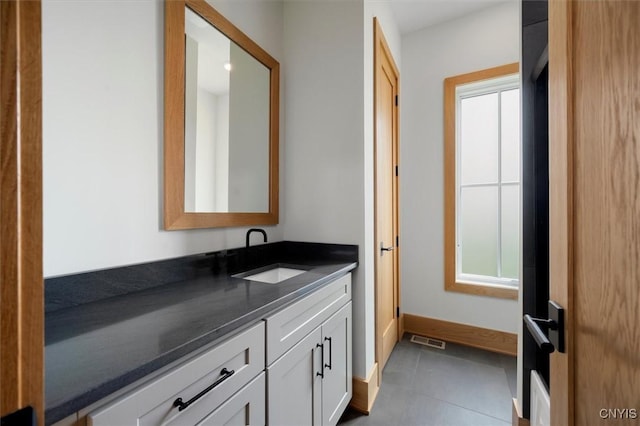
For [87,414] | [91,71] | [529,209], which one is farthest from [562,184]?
[91,71]

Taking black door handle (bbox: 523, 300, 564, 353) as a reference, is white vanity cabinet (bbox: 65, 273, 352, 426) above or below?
below

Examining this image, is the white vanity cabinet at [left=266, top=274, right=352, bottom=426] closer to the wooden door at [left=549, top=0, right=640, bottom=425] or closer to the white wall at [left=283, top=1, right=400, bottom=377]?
the white wall at [left=283, top=1, right=400, bottom=377]

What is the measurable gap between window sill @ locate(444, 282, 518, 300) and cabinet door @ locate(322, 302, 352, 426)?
54.8 inches

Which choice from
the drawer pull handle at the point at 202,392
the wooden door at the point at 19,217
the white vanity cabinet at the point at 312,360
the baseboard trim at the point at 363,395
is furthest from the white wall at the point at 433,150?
the wooden door at the point at 19,217

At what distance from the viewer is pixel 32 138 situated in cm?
30

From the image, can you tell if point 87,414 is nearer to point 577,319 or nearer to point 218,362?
point 218,362

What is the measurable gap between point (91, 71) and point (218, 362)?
3.55ft

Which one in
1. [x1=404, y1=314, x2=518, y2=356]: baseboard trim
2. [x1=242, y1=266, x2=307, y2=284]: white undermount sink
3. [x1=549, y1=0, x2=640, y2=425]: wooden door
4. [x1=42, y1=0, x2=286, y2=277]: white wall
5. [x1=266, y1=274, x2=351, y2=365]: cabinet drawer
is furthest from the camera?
[x1=404, y1=314, x2=518, y2=356]: baseboard trim

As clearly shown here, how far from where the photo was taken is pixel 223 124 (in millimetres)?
1488

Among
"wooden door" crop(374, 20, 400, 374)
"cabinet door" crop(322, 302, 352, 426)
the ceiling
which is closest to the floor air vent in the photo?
"wooden door" crop(374, 20, 400, 374)

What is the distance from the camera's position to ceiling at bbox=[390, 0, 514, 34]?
2.29 m

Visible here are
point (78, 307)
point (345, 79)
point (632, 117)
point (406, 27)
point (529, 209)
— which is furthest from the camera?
point (406, 27)

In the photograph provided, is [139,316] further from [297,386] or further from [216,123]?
[216,123]

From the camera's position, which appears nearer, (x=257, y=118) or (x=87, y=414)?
(x=87, y=414)
